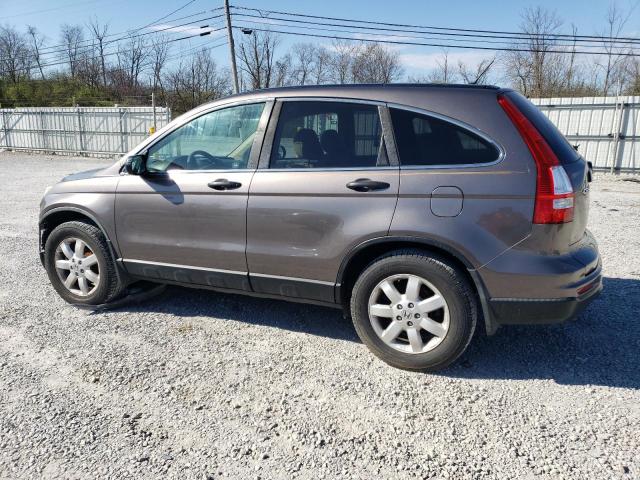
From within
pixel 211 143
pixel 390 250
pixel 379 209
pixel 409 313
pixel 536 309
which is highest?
pixel 211 143

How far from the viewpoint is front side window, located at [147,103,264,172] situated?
3717mm

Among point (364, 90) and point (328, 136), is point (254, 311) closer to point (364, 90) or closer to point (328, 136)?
point (328, 136)

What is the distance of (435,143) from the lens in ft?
10.2

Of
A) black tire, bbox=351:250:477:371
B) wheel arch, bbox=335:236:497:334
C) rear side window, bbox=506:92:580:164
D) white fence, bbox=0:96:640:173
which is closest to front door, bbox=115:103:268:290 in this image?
wheel arch, bbox=335:236:497:334

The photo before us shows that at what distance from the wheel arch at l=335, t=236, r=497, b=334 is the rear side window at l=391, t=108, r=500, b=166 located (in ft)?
1.66

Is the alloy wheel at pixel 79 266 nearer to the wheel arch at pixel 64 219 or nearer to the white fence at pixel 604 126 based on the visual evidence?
the wheel arch at pixel 64 219

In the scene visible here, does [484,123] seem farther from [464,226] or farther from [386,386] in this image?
[386,386]

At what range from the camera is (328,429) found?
107 inches

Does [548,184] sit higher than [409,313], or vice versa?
[548,184]

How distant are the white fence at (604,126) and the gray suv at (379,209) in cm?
1422

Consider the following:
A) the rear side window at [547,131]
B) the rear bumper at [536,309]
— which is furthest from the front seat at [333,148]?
the rear bumper at [536,309]

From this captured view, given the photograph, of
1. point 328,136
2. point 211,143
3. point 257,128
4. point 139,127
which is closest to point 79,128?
point 139,127

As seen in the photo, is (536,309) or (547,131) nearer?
(536,309)

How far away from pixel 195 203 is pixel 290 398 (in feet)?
5.31
